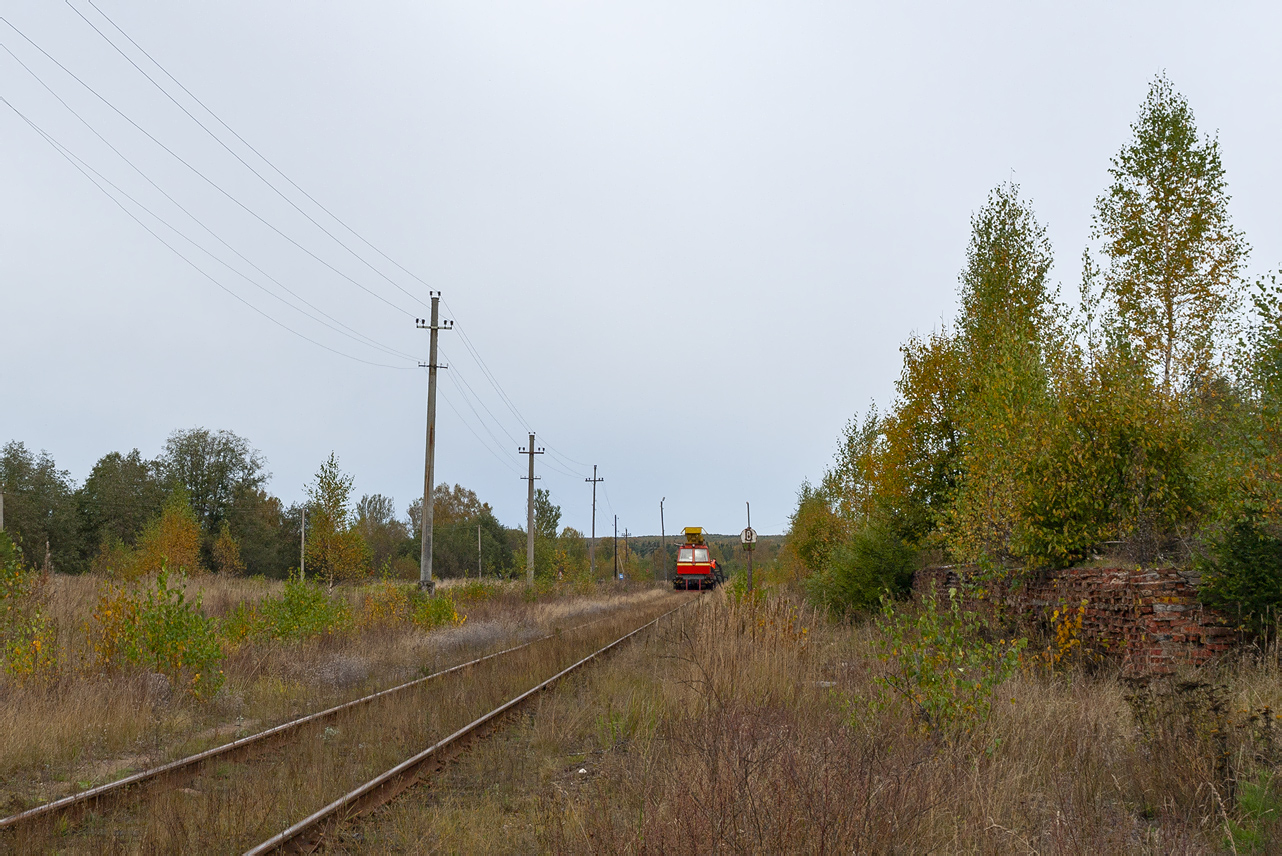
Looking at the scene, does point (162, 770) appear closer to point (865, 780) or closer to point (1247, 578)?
point (865, 780)

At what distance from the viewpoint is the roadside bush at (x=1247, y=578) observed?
9.36 metres

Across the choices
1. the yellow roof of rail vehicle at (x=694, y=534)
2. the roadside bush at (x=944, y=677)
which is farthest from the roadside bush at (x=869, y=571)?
the yellow roof of rail vehicle at (x=694, y=534)

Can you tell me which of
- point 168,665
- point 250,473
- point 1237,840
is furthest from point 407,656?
point 250,473

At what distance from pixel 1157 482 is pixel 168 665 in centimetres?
1504

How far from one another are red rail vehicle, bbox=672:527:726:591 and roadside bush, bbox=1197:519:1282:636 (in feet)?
144

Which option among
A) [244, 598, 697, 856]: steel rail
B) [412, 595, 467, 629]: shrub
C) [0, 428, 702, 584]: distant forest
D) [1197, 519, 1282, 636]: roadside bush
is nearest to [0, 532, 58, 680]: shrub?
[244, 598, 697, 856]: steel rail

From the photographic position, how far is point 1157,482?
13.5 metres

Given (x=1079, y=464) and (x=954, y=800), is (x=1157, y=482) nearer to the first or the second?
(x=1079, y=464)

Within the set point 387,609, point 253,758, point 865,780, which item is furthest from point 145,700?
point 387,609

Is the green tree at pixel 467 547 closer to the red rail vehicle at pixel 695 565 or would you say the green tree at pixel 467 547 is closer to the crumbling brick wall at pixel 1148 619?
the red rail vehicle at pixel 695 565

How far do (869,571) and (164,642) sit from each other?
15.9 metres

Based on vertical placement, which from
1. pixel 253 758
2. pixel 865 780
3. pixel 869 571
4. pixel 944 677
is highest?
pixel 869 571

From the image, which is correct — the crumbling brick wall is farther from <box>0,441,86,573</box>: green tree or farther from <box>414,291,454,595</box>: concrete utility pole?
<box>0,441,86,573</box>: green tree

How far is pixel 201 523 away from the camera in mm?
Answer: 70500
